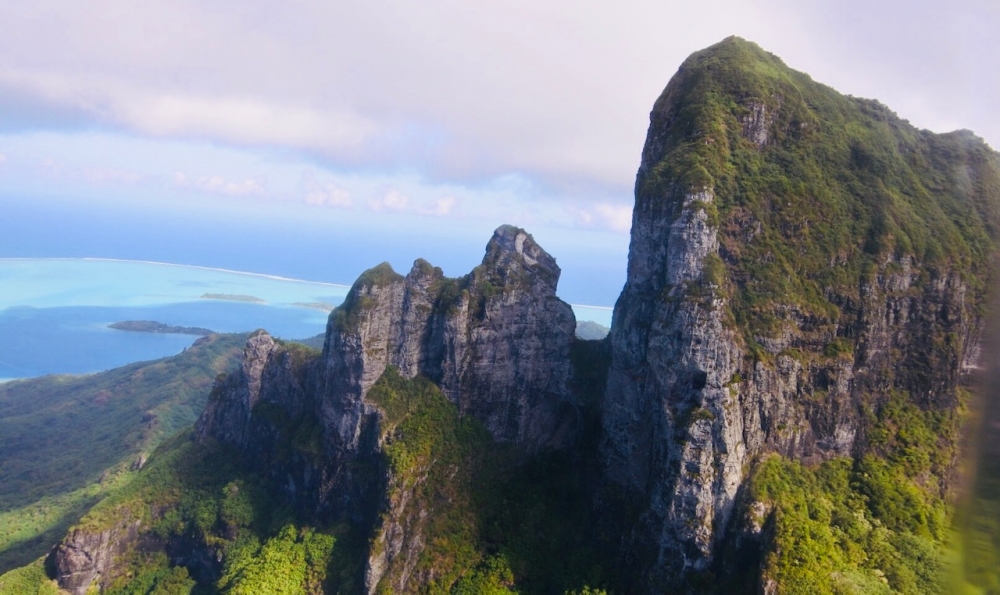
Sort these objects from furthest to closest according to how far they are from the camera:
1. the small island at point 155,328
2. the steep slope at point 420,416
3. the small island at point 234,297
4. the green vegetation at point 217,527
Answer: the small island at point 234,297, the small island at point 155,328, the steep slope at point 420,416, the green vegetation at point 217,527

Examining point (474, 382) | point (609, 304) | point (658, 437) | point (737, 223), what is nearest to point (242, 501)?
point (474, 382)

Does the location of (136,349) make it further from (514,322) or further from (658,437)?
(658,437)

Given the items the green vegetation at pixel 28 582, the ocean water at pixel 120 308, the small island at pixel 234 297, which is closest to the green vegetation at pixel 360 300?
the green vegetation at pixel 28 582

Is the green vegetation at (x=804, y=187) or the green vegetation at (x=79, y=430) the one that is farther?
the green vegetation at (x=79, y=430)

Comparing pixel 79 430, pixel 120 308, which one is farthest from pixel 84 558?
pixel 120 308

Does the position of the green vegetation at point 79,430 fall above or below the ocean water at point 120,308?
below

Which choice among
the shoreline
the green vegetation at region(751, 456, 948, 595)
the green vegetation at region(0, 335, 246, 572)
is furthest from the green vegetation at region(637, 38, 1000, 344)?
the shoreline

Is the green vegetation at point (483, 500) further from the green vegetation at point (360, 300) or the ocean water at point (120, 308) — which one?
the ocean water at point (120, 308)
